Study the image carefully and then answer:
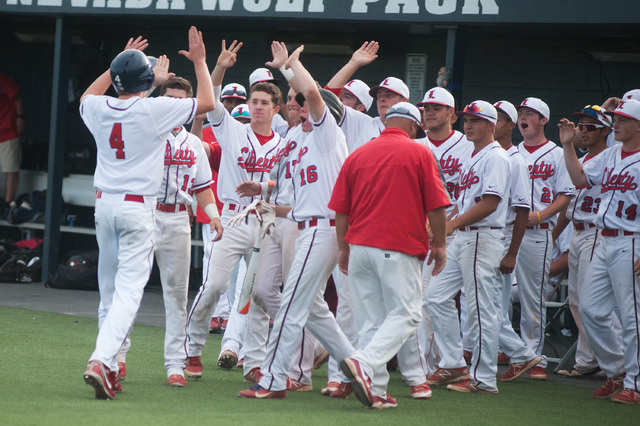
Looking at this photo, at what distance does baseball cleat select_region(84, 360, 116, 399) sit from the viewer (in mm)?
4984

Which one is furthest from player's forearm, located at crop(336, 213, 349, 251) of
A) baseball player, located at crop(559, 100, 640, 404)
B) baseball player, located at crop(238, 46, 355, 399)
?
baseball player, located at crop(559, 100, 640, 404)

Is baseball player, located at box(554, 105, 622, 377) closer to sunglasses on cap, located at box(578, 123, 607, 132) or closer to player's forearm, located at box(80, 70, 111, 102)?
sunglasses on cap, located at box(578, 123, 607, 132)

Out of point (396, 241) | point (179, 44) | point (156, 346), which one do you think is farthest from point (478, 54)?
point (396, 241)

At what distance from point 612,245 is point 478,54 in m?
5.49

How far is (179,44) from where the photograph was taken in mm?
12664

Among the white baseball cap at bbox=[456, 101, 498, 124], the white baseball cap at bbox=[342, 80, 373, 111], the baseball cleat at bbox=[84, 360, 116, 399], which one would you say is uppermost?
the white baseball cap at bbox=[342, 80, 373, 111]

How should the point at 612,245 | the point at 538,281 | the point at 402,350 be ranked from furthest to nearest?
the point at 538,281
the point at 612,245
the point at 402,350

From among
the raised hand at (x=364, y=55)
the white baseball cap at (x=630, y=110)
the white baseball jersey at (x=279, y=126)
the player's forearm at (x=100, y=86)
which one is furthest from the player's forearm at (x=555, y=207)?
the player's forearm at (x=100, y=86)

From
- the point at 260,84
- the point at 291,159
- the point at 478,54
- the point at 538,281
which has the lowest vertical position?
the point at 538,281

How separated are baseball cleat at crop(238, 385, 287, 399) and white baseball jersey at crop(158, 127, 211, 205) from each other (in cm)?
129

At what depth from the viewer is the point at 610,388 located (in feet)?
20.9

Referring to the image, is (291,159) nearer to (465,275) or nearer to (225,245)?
(225,245)

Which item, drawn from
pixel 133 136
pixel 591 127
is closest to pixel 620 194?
pixel 591 127

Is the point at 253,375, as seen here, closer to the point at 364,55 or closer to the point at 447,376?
the point at 447,376
